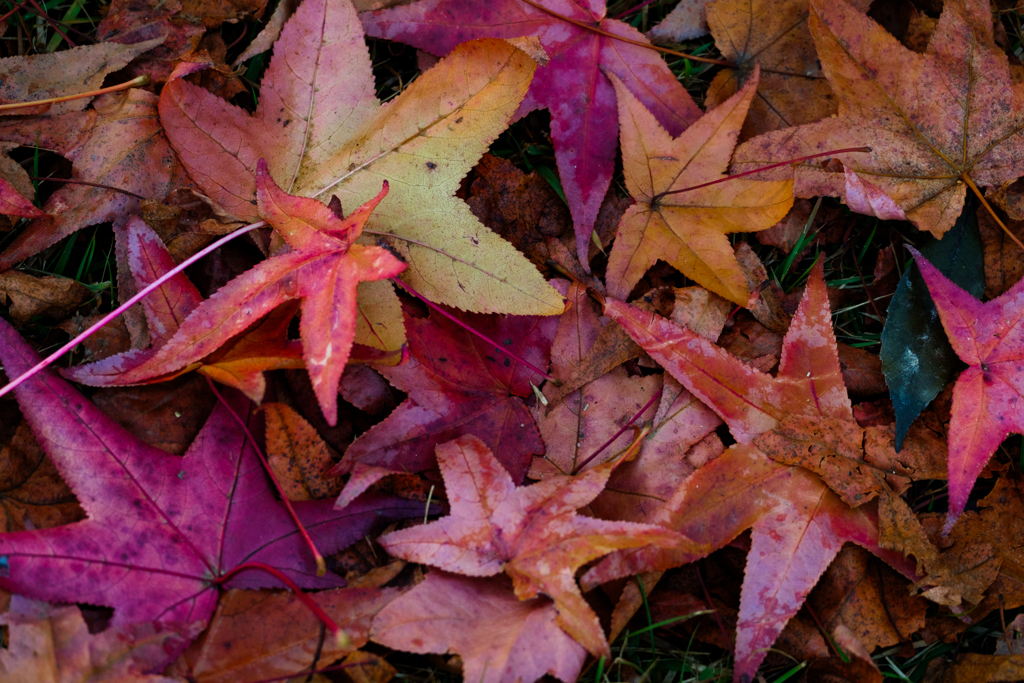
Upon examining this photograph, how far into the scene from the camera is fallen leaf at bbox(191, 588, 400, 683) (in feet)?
4.25

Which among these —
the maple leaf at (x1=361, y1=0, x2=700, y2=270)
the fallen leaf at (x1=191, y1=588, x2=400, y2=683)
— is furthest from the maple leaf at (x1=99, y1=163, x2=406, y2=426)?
the maple leaf at (x1=361, y1=0, x2=700, y2=270)

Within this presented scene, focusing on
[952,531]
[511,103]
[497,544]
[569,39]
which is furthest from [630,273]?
[952,531]

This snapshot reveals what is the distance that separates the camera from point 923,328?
5.42 feet

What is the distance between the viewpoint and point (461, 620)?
4.43ft

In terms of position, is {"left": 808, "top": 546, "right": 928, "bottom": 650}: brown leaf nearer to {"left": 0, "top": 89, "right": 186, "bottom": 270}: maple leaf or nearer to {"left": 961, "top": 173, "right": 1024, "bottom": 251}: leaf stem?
{"left": 961, "top": 173, "right": 1024, "bottom": 251}: leaf stem

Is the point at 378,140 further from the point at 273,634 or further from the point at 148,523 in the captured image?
the point at 273,634

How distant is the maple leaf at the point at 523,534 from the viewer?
1315mm

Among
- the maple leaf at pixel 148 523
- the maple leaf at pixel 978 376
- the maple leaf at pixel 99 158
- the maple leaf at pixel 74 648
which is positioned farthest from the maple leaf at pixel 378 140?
the maple leaf at pixel 978 376

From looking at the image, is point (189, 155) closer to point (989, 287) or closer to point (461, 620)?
point (461, 620)

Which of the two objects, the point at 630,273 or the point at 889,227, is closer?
the point at 630,273

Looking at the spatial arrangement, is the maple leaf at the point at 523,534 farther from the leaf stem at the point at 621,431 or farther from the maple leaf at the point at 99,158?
the maple leaf at the point at 99,158

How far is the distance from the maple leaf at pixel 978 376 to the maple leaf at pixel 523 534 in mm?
718

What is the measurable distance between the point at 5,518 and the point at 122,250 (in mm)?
645

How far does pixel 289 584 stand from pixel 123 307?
27.4 inches
